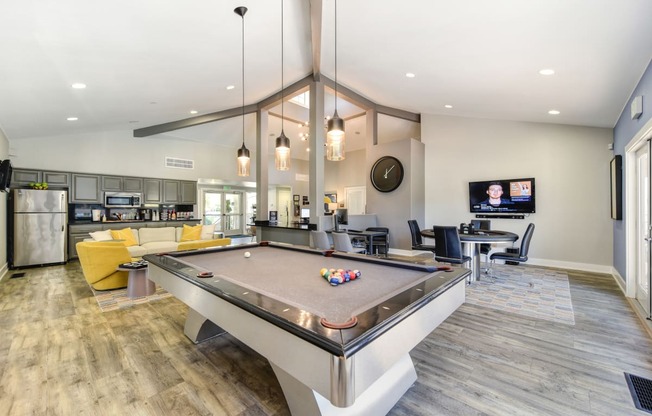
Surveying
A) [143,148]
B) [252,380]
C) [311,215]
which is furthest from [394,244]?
[143,148]

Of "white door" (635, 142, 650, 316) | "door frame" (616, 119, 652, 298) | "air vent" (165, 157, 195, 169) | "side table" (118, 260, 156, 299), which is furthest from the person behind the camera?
"air vent" (165, 157, 195, 169)

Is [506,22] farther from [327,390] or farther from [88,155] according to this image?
[88,155]

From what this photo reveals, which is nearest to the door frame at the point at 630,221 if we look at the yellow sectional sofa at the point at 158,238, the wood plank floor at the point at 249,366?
the wood plank floor at the point at 249,366

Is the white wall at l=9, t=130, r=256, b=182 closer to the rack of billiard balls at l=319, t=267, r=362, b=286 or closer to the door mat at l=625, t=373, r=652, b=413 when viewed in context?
the rack of billiard balls at l=319, t=267, r=362, b=286

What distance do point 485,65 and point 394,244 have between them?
473cm

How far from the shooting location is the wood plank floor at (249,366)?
183 centimetres

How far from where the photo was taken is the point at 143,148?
25.7 feet

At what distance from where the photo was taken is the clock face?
7.26 meters

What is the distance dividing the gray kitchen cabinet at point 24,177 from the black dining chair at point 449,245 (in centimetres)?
845

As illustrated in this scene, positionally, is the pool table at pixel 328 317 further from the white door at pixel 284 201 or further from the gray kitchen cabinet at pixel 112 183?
the white door at pixel 284 201

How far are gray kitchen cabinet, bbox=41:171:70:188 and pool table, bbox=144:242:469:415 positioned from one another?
605 centimetres

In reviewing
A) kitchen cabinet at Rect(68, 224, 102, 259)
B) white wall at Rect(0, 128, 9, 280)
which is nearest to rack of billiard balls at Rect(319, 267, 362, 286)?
white wall at Rect(0, 128, 9, 280)

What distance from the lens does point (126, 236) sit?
6168mm

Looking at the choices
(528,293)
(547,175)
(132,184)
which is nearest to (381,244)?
(528,293)
